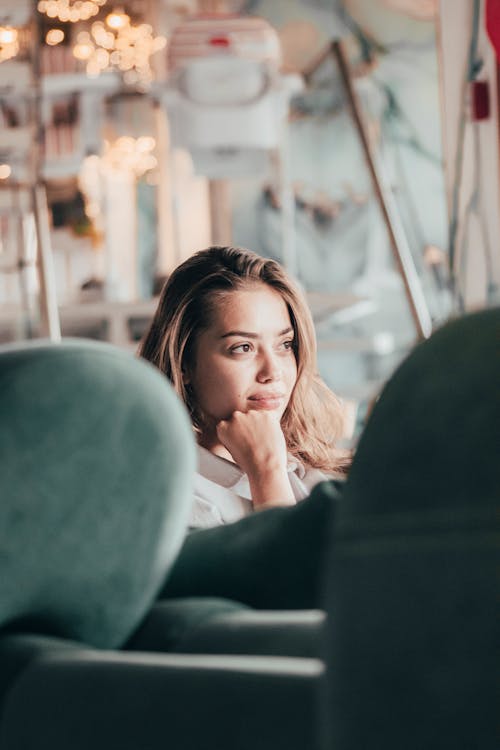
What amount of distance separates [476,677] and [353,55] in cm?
1010

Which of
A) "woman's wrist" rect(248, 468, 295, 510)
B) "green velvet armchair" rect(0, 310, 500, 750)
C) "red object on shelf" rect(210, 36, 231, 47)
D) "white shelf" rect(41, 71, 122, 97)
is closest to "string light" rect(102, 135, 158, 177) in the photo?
"white shelf" rect(41, 71, 122, 97)

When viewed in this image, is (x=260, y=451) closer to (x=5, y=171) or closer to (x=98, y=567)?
(x=98, y=567)

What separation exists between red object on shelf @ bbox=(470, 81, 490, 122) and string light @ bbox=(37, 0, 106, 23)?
5.84m

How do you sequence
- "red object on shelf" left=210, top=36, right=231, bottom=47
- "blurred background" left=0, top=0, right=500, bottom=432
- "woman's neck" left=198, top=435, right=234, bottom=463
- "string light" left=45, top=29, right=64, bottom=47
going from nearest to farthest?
"woman's neck" left=198, top=435, right=234, bottom=463 → "red object on shelf" left=210, top=36, right=231, bottom=47 → "blurred background" left=0, top=0, right=500, bottom=432 → "string light" left=45, top=29, right=64, bottom=47

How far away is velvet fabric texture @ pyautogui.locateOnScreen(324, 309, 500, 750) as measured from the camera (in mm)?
505

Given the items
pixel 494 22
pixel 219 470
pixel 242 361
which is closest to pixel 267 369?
pixel 242 361

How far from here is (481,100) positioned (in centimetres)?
380

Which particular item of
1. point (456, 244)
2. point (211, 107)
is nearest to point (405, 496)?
point (456, 244)

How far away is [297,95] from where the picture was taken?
10.3 m

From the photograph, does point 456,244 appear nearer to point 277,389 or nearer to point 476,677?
point 277,389

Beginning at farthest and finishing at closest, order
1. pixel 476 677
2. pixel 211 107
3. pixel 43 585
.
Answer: pixel 211 107
pixel 43 585
pixel 476 677

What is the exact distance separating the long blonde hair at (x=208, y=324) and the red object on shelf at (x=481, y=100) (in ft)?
7.36

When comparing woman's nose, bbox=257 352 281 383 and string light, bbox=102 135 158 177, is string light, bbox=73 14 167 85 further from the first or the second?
woman's nose, bbox=257 352 281 383

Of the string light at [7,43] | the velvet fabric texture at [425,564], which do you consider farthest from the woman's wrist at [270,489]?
the string light at [7,43]
